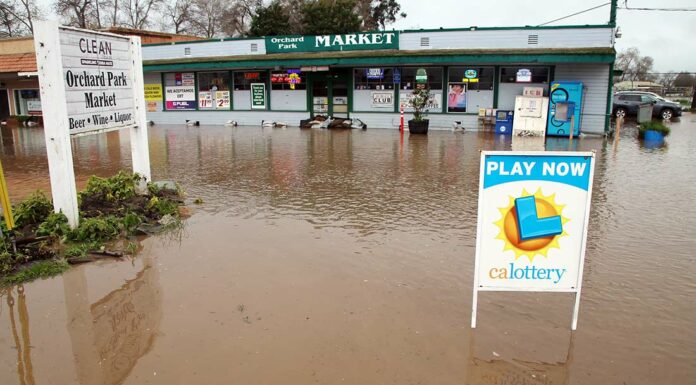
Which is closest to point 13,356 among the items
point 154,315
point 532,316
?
point 154,315

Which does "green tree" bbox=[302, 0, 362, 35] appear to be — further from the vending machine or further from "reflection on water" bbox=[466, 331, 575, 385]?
"reflection on water" bbox=[466, 331, 575, 385]

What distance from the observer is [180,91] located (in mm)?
27984

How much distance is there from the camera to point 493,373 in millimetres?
3707

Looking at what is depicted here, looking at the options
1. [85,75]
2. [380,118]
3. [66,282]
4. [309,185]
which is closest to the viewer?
[66,282]

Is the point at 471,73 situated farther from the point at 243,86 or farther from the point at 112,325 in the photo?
the point at 112,325

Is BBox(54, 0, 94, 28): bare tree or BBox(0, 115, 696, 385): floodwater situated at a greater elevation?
BBox(54, 0, 94, 28): bare tree

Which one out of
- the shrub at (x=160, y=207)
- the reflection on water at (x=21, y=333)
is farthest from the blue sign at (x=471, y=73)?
the reflection on water at (x=21, y=333)

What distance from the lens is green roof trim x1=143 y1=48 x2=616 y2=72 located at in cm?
1978

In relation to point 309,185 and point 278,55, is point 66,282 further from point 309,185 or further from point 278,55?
point 278,55

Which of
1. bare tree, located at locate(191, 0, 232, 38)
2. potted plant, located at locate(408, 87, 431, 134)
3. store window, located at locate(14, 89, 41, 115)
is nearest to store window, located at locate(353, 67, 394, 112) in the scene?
potted plant, located at locate(408, 87, 431, 134)

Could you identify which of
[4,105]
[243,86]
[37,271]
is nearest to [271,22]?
[243,86]

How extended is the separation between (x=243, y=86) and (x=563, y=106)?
49.7ft

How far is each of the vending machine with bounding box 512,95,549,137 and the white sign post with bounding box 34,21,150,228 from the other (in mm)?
15583

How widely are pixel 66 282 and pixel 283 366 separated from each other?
2832 mm
